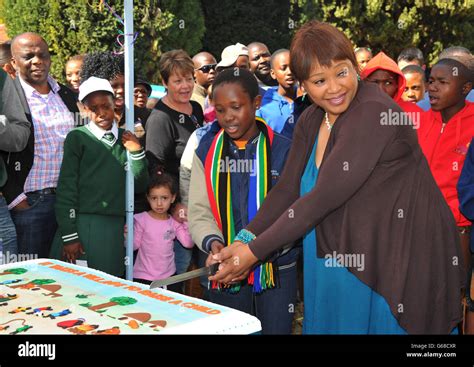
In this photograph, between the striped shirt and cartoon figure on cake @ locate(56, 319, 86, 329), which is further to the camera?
the striped shirt

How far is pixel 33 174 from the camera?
421cm

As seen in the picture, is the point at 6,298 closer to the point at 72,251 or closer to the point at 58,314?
the point at 58,314

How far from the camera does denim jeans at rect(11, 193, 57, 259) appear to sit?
13.8 ft

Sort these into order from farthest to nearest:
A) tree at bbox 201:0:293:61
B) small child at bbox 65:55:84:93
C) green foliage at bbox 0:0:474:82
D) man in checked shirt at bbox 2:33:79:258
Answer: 1. tree at bbox 201:0:293:61
2. green foliage at bbox 0:0:474:82
3. small child at bbox 65:55:84:93
4. man in checked shirt at bbox 2:33:79:258

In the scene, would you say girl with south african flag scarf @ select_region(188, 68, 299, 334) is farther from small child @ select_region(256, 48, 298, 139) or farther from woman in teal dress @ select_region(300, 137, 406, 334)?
small child @ select_region(256, 48, 298, 139)

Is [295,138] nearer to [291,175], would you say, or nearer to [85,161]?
[291,175]

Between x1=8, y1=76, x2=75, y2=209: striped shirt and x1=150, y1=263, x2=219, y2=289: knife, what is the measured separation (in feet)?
5.97

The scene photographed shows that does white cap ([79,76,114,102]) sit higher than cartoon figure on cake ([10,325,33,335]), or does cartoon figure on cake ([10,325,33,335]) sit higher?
white cap ([79,76,114,102])

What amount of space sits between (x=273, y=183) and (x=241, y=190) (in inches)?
6.8

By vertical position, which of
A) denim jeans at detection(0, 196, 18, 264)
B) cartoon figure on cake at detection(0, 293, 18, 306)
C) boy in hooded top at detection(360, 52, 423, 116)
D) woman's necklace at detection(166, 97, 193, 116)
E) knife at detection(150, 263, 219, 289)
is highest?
boy in hooded top at detection(360, 52, 423, 116)

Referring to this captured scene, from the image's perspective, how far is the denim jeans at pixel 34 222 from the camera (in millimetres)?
4199

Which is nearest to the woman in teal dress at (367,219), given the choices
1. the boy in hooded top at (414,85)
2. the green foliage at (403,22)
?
the boy in hooded top at (414,85)

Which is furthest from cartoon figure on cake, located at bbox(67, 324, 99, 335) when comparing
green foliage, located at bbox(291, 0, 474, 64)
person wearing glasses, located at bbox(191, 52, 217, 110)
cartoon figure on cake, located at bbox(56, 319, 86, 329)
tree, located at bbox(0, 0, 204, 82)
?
green foliage, located at bbox(291, 0, 474, 64)

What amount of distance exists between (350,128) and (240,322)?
0.82 m
